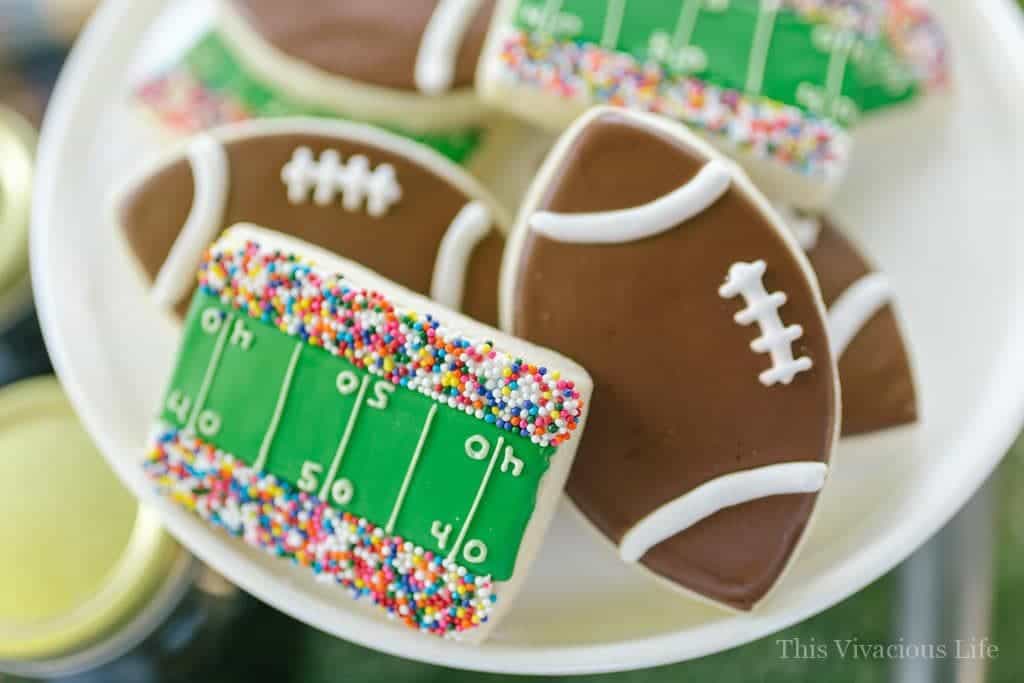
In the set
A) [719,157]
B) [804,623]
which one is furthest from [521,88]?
[804,623]

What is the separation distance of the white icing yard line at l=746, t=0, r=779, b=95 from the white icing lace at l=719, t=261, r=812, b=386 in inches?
9.8

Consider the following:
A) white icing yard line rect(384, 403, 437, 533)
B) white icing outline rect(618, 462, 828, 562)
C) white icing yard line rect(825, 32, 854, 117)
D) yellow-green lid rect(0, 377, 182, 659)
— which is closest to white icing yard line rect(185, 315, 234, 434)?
yellow-green lid rect(0, 377, 182, 659)

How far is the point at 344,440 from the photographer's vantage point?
1.03 m

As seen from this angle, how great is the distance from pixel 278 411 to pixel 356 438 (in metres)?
0.09

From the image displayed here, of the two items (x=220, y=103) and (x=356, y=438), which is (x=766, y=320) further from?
(x=220, y=103)

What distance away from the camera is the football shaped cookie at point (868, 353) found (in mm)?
1155

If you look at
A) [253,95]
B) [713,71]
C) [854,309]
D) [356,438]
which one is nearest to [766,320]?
[854,309]

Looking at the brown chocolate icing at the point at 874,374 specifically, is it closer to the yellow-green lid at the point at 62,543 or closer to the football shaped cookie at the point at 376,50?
the football shaped cookie at the point at 376,50

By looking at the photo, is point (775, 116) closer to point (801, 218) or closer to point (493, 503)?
point (801, 218)

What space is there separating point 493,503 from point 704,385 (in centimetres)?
24

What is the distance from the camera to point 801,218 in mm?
1205

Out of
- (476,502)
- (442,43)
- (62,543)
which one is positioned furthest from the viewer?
(442,43)

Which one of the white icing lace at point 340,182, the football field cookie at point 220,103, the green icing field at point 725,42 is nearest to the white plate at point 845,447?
the football field cookie at point 220,103

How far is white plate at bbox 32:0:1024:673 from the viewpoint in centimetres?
108
